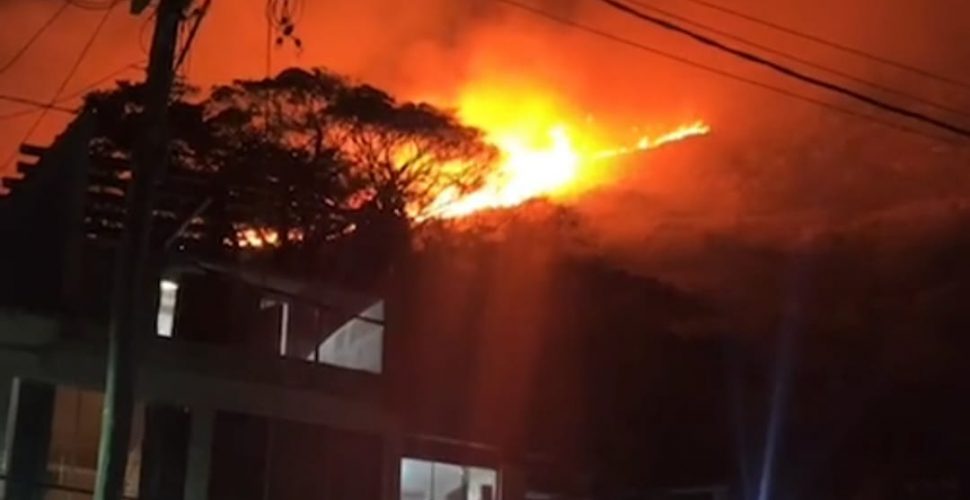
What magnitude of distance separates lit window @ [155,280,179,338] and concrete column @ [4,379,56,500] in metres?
2.30

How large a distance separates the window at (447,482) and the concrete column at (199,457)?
4.57m

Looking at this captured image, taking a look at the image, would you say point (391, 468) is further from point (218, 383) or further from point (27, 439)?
point (27, 439)

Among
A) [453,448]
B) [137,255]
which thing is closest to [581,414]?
[453,448]

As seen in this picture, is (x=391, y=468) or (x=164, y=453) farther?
(x=391, y=468)

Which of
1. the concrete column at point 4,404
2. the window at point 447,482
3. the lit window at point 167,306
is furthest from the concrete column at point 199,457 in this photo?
the window at point 447,482

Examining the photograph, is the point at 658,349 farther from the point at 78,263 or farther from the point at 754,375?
the point at 78,263

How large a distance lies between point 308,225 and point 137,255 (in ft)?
53.0

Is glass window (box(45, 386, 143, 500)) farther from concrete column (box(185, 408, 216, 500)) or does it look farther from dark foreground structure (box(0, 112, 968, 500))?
concrete column (box(185, 408, 216, 500))

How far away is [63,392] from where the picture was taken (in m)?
15.9

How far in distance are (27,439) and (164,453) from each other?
1.61m

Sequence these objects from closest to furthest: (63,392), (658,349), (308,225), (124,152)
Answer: (63,392) < (124,152) < (308,225) < (658,349)

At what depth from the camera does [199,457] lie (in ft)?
55.2

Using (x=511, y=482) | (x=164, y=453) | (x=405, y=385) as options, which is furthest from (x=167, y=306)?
(x=511, y=482)

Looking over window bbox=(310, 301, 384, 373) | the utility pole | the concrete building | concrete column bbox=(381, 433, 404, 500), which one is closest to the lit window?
the concrete building
